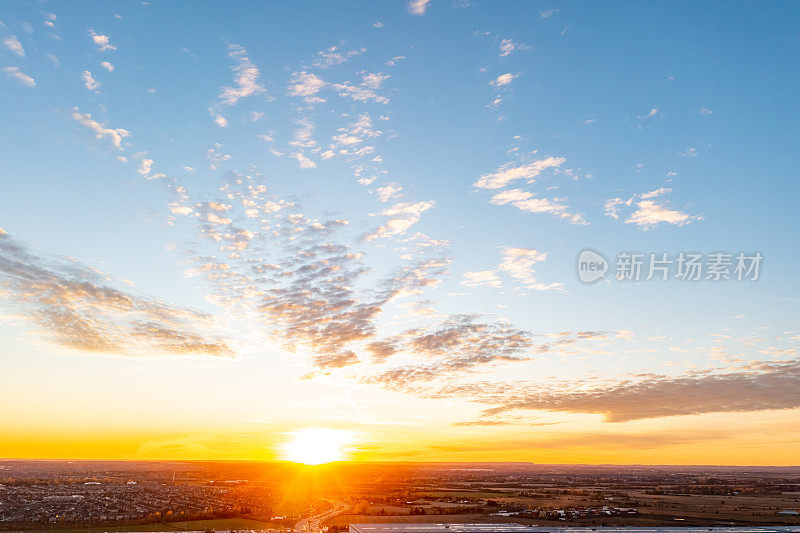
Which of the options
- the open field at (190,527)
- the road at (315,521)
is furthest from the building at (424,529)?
the open field at (190,527)


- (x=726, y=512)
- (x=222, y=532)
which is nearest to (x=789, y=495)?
(x=726, y=512)

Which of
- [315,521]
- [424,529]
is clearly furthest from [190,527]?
[424,529]

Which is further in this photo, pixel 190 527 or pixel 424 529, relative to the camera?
pixel 190 527

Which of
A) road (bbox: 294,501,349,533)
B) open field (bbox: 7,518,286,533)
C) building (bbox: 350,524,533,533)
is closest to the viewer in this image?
building (bbox: 350,524,533,533)

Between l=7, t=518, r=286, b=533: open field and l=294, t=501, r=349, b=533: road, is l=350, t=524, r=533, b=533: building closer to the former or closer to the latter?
l=294, t=501, r=349, b=533: road

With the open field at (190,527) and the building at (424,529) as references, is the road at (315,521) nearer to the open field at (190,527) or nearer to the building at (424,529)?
the open field at (190,527)

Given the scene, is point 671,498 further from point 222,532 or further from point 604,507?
point 222,532

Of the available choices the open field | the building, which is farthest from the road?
the building

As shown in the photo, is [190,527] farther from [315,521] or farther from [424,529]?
[424,529]
